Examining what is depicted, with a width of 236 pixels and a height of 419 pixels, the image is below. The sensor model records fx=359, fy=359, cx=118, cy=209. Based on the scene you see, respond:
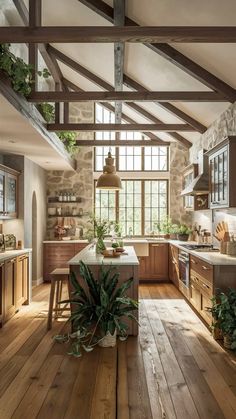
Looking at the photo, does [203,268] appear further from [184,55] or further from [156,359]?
[184,55]

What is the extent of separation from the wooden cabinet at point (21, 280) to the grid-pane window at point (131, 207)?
149 inches

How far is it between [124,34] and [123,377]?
314 cm

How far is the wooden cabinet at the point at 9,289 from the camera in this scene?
5109 millimetres

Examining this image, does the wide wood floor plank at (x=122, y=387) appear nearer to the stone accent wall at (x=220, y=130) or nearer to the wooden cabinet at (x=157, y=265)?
the stone accent wall at (x=220, y=130)

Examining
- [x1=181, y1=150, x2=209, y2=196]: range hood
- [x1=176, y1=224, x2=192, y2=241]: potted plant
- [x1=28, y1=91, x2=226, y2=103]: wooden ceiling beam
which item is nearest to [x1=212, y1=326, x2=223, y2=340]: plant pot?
[x1=181, y1=150, x2=209, y2=196]: range hood

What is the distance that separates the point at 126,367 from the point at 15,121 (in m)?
3.25

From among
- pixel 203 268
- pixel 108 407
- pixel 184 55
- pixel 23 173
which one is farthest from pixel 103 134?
pixel 108 407

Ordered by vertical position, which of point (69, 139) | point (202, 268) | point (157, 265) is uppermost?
point (69, 139)

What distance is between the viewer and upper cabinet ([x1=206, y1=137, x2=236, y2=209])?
4984 mm

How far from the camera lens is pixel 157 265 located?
851 cm

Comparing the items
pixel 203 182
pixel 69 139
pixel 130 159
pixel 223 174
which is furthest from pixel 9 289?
pixel 130 159

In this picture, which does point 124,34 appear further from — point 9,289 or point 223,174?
point 9,289

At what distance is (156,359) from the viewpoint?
3.79 m

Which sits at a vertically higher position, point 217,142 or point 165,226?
point 217,142
